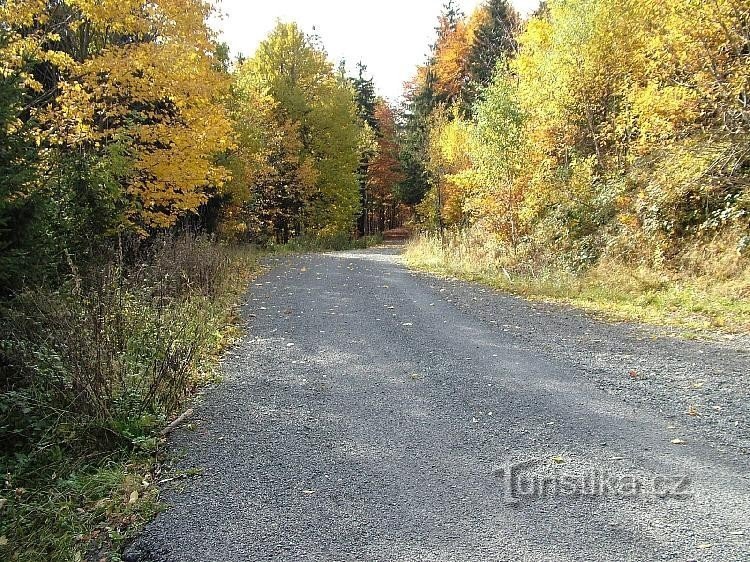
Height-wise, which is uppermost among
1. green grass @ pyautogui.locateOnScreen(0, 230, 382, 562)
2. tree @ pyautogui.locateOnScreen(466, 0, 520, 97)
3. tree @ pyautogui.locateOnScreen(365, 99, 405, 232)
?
tree @ pyautogui.locateOnScreen(466, 0, 520, 97)

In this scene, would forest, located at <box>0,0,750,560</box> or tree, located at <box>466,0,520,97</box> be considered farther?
tree, located at <box>466,0,520,97</box>

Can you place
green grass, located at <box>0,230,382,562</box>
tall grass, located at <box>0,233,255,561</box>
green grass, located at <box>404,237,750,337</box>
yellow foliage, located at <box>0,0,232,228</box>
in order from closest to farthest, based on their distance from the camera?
green grass, located at <box>0,230,382,562</box> < tall grass, located at <box>0,233,255,561</box> < green grass, located at <box>404,237,750,337</box> < yellow foliage, located at <box>0,0,232,228</box>

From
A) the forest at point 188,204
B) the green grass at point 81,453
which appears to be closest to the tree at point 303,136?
the forest at point 188,204

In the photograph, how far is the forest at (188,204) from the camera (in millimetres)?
4238

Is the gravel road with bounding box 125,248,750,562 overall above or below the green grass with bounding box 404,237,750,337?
below

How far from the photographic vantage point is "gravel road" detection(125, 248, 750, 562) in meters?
2.75

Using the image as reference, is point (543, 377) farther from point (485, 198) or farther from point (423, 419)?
point (485, 198)

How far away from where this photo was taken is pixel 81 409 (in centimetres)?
424

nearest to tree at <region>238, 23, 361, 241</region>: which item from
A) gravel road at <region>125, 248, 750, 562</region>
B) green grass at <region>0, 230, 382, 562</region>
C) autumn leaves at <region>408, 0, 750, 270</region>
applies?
autumn leaves at <region>408, 0, 750, 270</region>

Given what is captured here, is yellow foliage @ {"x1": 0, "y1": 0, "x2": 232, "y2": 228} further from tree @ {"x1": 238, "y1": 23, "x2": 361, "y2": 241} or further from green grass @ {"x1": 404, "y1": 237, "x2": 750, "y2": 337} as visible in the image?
tree @ {"x1": 238, "y1": 23, "x2": 361, "y2": 241}

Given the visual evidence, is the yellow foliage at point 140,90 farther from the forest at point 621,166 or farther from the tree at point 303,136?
the tree at point 303,136

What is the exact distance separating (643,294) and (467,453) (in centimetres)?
751

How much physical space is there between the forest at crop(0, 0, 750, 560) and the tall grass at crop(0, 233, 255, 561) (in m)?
0.02

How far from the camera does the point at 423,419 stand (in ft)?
14.4
